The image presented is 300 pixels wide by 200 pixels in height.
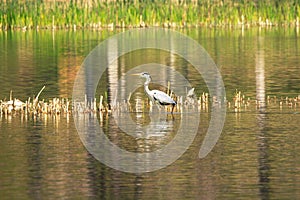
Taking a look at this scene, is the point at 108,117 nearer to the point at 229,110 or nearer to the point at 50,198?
the point at 229,110

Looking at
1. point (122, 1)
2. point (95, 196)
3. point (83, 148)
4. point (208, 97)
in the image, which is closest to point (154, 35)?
point (122, 1)

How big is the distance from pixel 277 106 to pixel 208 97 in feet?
9.07

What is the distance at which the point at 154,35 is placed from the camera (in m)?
54.2

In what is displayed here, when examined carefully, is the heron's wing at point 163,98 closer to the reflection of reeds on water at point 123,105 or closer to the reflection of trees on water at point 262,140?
the reflection of reeds on water at point 123,105

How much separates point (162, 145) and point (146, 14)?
117 feet

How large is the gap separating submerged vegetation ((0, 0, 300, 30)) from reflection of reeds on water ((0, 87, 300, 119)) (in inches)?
1128

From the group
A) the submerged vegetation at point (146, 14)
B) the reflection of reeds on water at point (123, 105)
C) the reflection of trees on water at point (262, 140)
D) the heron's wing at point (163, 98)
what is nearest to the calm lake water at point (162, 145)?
the reflection of trees on water at point (262, 140)

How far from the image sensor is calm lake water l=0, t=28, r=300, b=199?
17.3m

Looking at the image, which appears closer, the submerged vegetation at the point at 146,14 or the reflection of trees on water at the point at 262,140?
the reflection of trees on water at the point at 262,140

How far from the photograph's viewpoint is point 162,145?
2145 centimetres

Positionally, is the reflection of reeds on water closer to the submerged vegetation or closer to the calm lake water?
the calm lake water

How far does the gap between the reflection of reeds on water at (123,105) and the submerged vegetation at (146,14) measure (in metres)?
28.6

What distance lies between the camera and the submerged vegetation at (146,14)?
57000 millimetres

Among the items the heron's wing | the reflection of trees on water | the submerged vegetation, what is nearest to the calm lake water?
the reflection of trees on water
